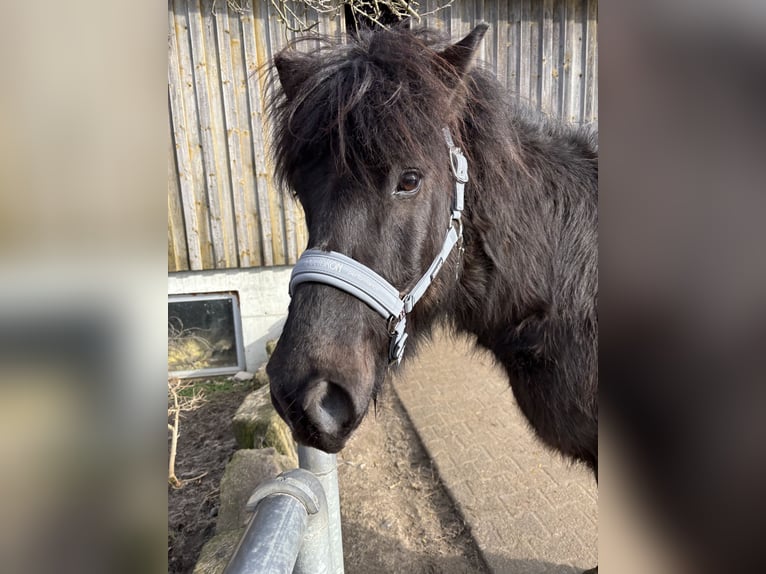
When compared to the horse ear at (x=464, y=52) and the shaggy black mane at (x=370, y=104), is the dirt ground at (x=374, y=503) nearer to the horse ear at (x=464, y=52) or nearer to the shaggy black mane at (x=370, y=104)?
the shaggy black mane at (x=370, y=104)

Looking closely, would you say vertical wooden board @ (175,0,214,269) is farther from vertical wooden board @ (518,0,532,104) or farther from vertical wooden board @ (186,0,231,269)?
vertical wooden board @ (518,0,532,104)

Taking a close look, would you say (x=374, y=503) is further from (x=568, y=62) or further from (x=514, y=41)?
(x=568, y=62)

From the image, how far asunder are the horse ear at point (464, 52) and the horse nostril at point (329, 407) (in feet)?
3.97

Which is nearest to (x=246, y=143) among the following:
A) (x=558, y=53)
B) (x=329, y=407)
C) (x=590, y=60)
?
(x=558, y=53)

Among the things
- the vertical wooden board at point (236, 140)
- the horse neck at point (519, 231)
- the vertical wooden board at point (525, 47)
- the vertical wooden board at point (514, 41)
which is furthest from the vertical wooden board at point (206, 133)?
the horse neck at point (519, 231)

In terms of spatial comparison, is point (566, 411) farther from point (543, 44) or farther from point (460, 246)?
point (543, 44)

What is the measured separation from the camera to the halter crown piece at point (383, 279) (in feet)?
4.45

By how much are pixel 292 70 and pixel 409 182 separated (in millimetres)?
794

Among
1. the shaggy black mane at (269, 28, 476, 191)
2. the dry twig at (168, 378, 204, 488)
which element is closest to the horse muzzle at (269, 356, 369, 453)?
the shaggy black mane at (269, 28, 476, 191)

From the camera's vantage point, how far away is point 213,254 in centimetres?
491

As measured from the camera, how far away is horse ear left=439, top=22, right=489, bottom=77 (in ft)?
5.49
